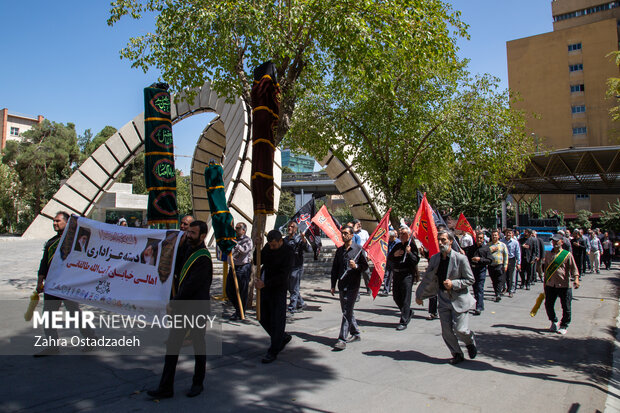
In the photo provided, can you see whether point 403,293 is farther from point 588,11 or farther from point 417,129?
point 588,11

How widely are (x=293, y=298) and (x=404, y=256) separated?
2556 millimetres

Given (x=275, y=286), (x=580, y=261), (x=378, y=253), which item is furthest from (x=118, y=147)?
(x=580, y=261)

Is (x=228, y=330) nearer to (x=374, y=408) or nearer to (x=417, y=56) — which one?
(x=374, y=408)

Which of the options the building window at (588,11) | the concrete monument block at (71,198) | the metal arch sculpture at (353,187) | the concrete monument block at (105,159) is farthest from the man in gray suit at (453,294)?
the building window at (588,11)

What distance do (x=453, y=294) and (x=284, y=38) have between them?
629cm

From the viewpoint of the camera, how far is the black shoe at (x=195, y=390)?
13.9 ft

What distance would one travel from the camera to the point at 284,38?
8.96m

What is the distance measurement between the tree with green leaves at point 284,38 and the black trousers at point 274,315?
16.0 ft

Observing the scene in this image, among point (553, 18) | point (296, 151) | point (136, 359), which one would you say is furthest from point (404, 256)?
point (553, 18)

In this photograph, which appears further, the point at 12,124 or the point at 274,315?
the point at 12,124

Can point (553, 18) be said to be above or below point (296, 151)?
above

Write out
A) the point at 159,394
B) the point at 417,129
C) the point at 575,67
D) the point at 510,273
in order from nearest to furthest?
the point at 159,394 < the point at 510,273 < the point at 417,129 < the point at 575,67

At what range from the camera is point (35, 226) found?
26.5 meters

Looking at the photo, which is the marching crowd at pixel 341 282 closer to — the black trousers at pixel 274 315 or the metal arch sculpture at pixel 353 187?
the black trousers at pixel 274 315
